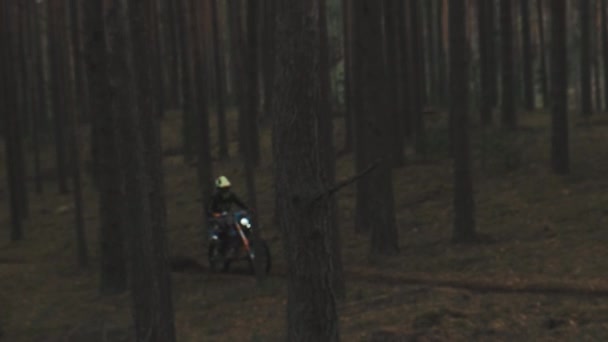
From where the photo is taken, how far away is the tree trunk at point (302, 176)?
7098mm

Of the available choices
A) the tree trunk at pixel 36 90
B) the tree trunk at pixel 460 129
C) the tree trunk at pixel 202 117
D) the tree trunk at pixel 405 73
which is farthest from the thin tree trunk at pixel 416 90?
the tree trunk at pixel 36 90

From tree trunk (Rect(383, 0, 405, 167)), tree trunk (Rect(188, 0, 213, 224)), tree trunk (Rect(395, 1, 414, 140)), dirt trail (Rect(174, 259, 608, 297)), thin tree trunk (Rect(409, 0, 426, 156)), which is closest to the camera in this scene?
dirt trail (Rect(174, 259, 608, 297))

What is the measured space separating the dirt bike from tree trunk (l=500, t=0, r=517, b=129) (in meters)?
13.2

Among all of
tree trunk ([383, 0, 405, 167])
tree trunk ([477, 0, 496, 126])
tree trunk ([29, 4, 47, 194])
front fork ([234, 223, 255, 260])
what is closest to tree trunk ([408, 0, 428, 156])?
tree trunk ([477, 0, 496, 126])

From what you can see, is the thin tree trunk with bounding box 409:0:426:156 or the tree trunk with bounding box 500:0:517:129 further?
the tree trunk with bounding box 500:0:517:129

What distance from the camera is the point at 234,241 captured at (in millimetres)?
17734

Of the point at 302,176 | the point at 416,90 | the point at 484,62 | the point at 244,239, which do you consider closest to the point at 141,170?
the point at 302,176

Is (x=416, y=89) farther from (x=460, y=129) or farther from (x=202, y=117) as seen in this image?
(x=460, y=129)

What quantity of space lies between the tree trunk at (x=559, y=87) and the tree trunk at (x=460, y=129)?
171 inches

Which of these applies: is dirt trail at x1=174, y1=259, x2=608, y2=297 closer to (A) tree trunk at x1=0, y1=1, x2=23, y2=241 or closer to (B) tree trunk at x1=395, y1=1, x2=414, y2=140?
(B) tree trunk at x1=395, y1=1, x2=414, y2=140

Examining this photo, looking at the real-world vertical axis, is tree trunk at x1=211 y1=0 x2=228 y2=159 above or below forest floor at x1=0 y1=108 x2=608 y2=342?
above

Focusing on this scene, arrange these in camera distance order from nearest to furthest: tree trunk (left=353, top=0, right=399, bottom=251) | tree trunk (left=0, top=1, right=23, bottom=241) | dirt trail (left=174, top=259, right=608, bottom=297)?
1. dirt trail (left=174, top=259, right=608, bottom=297)
2. tree trunk (left=353, top=0, right=399, bottom=251)
3. tree trunk (left=0, top=1, right=23, bottom=241)

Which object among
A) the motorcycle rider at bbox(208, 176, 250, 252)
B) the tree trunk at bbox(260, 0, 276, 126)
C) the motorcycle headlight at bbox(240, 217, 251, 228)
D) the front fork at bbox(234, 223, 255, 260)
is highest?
the tree trunk at bbox(260, 0, 276, 126)

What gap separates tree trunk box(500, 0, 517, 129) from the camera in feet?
90.5
